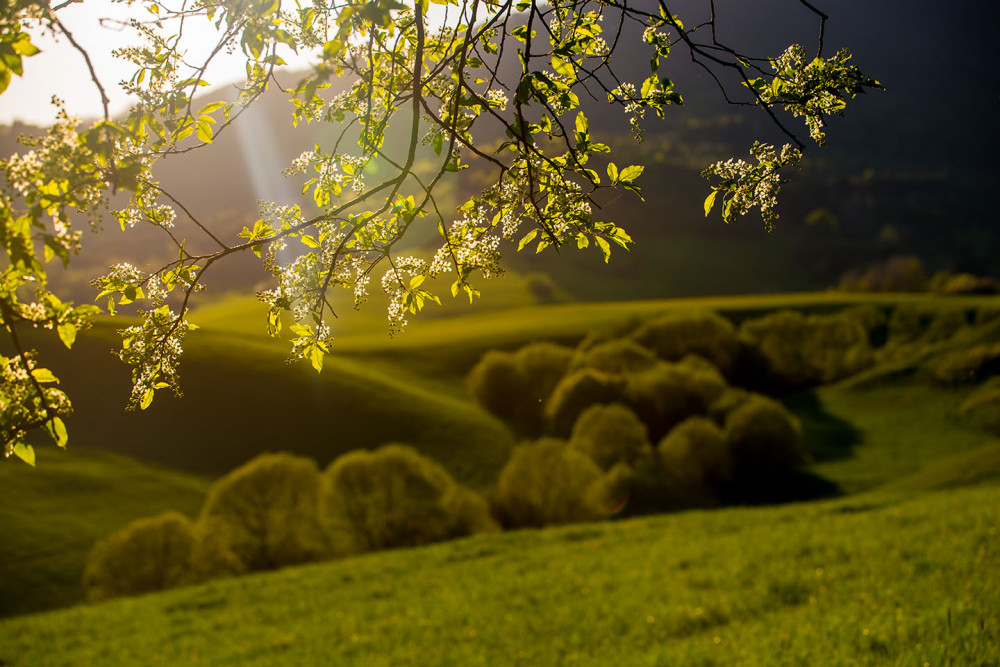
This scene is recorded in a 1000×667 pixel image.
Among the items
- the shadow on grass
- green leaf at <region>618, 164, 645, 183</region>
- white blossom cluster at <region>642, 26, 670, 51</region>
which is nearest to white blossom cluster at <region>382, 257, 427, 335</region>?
green leaf at <region>618, 164, 645, 183</region>

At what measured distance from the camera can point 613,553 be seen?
14180 millimetres

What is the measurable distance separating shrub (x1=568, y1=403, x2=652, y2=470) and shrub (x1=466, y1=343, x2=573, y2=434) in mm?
13090

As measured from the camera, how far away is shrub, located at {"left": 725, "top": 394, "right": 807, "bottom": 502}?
38188 mm

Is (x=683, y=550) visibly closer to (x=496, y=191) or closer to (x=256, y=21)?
(x=496, y=191)

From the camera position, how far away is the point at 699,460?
121 feet

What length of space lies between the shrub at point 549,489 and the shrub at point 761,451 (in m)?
11.4

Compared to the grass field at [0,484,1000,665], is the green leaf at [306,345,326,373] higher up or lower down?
higher up

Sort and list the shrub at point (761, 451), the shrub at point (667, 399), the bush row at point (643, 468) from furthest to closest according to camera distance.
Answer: the shrub at point (667, 399) → the shrub at point (761, 451) → the bush row at point (643, 468)

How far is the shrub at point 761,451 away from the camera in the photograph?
3819 centimetres

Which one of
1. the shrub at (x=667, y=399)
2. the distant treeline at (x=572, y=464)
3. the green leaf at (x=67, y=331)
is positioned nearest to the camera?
the green leaf at (x=67, y=331)

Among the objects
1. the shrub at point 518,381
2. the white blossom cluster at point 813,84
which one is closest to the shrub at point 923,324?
the shrub at point 518,381

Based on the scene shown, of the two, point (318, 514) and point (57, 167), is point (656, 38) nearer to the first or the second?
point (57, 167)

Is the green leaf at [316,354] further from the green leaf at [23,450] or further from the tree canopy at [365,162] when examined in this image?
the green leaf at [23,450]

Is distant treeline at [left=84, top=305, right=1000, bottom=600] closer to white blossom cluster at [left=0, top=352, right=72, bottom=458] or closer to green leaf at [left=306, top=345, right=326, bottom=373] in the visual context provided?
green leaf at [left=306, top=345, right=326, bottom=373]
